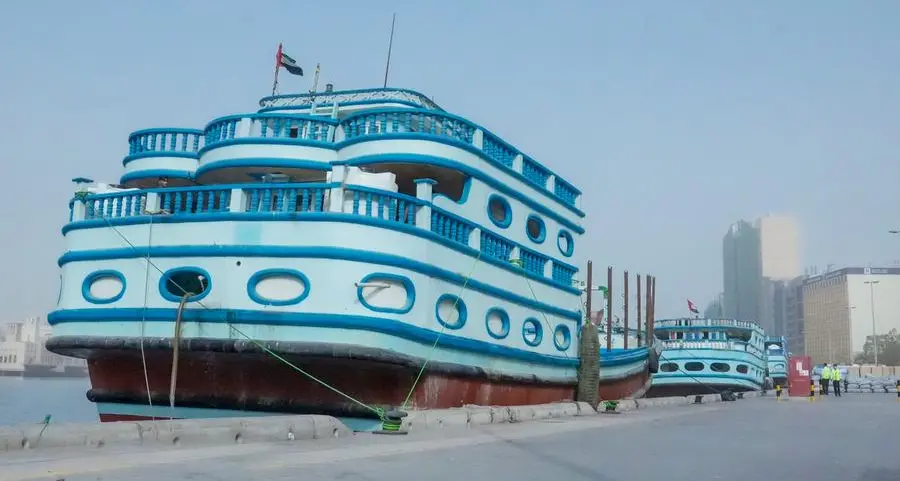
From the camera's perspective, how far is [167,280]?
39.5ft

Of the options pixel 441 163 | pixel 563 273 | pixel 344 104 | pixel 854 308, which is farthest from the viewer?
pixel 854 308

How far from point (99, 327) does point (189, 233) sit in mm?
2095

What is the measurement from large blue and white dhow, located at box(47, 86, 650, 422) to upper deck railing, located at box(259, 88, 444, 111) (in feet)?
5.21

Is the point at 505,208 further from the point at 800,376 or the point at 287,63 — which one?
the point at 800,376

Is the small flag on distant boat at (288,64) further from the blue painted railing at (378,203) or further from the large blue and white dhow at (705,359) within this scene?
the large blue and white dhow at (705,359)

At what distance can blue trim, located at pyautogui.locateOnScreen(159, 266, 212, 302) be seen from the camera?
464 inches

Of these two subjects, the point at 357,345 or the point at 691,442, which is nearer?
the point at 691,442

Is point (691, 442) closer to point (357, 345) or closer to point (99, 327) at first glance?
point (357, 345)

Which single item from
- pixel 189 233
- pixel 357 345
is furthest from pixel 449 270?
pixel 189 233

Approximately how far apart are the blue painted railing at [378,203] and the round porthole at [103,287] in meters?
3.89

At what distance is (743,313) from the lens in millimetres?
194500

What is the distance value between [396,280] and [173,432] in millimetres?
4593

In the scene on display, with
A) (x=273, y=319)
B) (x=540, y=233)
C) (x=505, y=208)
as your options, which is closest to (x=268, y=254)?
(x=273, y=319)

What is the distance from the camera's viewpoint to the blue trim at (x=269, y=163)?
1344 centimetres
